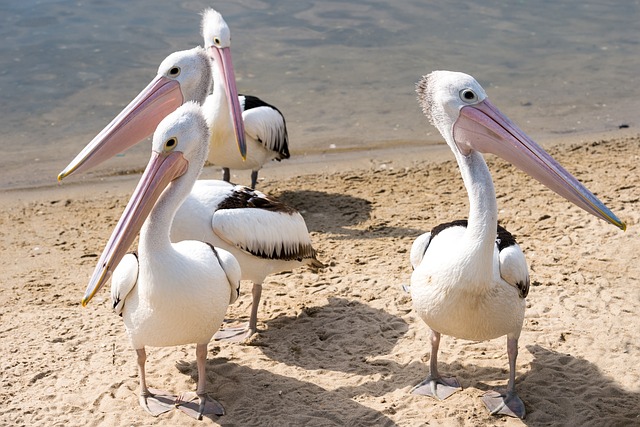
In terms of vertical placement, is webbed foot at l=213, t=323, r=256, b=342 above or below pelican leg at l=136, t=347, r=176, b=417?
below

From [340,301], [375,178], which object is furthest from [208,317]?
[375,178]

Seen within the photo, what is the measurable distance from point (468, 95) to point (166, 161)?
1574 mm

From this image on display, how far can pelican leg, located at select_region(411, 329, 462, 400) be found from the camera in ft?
15.2

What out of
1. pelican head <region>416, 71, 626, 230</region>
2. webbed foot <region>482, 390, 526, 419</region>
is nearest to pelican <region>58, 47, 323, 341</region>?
pelican head <region>416, 71, 626, 230</region>

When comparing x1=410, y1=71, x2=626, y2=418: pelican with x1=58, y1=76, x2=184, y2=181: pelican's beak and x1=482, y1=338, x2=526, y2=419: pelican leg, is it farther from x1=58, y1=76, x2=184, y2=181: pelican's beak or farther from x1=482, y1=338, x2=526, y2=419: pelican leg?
x1=58, y1=76, x2=184, y2=181: pelican's beak

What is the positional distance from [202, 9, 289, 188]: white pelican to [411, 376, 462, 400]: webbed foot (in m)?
2.49

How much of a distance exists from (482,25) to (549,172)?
34.7 feet

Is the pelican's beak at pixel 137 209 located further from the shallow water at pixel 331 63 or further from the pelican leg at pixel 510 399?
the shallow water at pixel 331 63

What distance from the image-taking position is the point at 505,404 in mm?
4449

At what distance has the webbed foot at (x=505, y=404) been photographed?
4410mm

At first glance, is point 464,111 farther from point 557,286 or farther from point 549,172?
point 557,286

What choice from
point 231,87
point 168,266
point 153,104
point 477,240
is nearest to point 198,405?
point 168,266

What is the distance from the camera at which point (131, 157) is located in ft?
31.6

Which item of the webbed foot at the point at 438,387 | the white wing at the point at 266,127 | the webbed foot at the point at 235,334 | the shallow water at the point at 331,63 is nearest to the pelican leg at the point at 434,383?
the webbed foot at the point at 438,387
